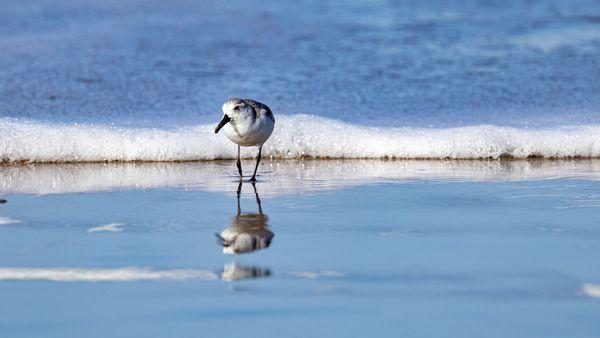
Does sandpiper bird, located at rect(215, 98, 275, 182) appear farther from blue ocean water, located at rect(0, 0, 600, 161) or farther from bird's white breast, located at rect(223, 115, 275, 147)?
blue ocean water, located at rect(0, 0, 600, 161)

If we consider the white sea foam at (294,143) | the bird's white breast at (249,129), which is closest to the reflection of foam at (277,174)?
the white sea foam at (294,143)

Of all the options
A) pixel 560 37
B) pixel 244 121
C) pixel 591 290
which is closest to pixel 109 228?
pixel 244 121

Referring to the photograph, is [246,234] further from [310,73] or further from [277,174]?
[310,73]

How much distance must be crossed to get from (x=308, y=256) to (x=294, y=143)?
324cm

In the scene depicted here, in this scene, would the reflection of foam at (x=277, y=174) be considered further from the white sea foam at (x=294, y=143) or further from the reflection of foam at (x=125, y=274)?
the reflection of foam at (x=125, y=274)

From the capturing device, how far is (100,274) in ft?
13.1

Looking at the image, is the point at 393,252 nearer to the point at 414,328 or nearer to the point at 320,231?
the point at 320,231

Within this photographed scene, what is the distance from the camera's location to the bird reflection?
175 inches

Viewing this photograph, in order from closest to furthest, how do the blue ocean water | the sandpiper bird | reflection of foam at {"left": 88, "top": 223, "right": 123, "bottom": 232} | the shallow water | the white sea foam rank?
the shallow water, reflection of foam at {"left": 88, "top": 223, "right": 123, "bottom": 232}, the sandpiper bird, the white sea foam, the blue ocean water

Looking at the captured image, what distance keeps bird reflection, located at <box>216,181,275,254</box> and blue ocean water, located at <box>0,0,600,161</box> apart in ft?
7.28

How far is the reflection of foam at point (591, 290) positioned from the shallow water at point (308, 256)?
0.05 ft

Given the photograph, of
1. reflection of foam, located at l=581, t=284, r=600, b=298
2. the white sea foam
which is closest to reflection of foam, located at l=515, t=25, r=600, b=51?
the white sea foam

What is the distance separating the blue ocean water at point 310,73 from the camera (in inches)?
294

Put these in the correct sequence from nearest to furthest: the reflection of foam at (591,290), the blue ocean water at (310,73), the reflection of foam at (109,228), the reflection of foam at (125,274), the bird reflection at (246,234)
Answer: the reflection of foam at (591,290)
the reflection of foam at (125,274)
the bird reflection at (246,234)
the reflection of foam at (109,228)
the blue ocean water at (310,73)
